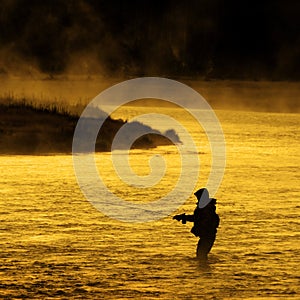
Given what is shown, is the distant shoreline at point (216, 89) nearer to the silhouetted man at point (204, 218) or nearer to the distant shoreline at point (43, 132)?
the distant shoreline at point (43, 132)

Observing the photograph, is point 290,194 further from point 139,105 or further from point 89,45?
point 89,45

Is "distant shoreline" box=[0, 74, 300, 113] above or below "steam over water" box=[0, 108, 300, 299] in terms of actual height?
above

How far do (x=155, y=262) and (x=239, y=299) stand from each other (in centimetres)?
324

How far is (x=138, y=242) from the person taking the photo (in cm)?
2791

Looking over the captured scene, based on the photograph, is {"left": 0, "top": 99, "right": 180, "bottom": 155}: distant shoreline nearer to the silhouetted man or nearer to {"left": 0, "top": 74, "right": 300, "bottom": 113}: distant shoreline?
{"left": 0, "top": 74, "right": 300, "bottom": 113}: distant shoreline

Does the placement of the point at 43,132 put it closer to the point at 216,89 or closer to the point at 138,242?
the point at 138,242

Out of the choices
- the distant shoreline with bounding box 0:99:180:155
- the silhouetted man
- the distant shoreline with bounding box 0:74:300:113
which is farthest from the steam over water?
the distant shoreline with bounding box 0:74:300:113

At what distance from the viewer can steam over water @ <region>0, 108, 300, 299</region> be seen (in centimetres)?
2353

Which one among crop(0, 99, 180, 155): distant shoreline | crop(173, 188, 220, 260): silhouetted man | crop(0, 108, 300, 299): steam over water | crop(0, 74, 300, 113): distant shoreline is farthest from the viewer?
crop(0, 74, 300, 113): distant shoreline

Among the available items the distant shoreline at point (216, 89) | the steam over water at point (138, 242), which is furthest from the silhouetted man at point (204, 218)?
the distant shoreline at point (216, 89)

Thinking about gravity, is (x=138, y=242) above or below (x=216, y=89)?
below

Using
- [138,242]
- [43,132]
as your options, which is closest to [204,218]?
[138,242]

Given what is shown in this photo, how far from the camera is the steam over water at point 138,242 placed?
23.5 m

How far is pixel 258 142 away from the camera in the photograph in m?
57.0
